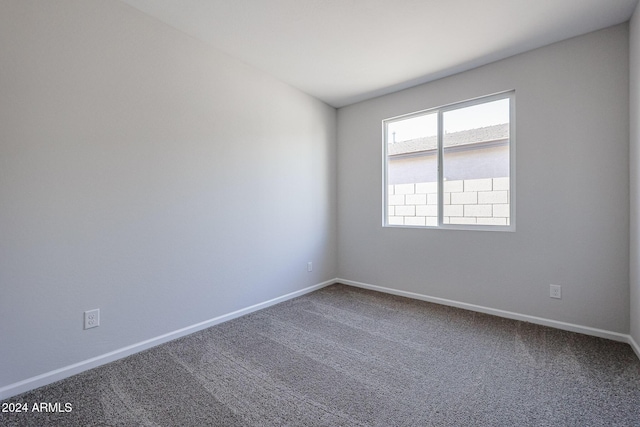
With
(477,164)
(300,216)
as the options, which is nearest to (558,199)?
(477,164)

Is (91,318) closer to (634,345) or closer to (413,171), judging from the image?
(413,171)

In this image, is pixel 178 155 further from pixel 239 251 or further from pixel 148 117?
pixel 239 251

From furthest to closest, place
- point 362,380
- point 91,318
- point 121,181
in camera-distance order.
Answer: point 121,181 → point 91,318 → point 362,380

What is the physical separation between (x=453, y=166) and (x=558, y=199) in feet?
3.21

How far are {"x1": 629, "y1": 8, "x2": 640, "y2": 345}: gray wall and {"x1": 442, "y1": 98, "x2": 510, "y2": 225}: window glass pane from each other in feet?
2.69

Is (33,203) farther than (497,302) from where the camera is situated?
No

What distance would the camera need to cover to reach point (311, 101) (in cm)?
360

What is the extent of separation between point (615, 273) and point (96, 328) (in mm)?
3918

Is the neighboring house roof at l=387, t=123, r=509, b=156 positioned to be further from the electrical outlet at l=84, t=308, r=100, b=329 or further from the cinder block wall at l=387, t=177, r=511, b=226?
the electrical outlet at l=84, t=308, r=100, b=329

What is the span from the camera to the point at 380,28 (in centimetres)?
224

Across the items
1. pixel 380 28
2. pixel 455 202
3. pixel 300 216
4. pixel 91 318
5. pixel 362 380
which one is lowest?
pixel 362 380

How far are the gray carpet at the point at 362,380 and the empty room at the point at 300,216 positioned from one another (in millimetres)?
15

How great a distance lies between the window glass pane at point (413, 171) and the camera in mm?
3252

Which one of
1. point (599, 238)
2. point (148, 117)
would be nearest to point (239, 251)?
point (148, 117)
